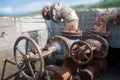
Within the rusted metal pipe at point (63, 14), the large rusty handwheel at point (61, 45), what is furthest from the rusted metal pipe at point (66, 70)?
the rusted metal pipe at point (63, 14)

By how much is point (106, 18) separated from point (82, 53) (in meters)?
0.97

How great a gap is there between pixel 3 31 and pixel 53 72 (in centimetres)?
120

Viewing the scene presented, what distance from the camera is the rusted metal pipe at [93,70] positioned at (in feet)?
12.5

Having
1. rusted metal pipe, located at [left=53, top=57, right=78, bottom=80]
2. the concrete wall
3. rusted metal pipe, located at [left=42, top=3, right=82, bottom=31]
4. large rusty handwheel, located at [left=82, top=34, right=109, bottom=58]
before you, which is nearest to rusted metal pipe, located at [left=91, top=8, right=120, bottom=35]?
the concrete wall

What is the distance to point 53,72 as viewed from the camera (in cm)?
407

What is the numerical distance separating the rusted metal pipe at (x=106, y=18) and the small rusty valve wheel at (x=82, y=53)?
678 mm

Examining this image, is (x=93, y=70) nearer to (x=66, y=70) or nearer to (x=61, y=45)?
(x=66, y=70)

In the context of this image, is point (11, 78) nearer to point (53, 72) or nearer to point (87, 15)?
point (53, 72)

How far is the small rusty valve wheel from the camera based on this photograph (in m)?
3.53

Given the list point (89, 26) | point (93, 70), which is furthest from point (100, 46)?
point (89, 26)

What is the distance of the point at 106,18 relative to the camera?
13.4 feet

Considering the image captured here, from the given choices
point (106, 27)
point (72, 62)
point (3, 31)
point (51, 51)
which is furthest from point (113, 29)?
point (3, 31)

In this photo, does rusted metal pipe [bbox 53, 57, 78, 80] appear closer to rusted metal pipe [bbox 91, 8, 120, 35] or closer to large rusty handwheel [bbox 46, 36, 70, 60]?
large rusty handwheel [bbox 46, 36, 70, 60]

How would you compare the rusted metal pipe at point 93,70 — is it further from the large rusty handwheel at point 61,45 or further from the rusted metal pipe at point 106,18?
the rusted metal pipe at point 106,18
